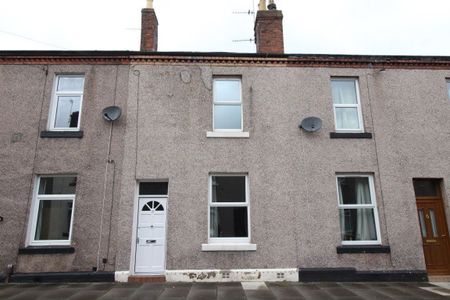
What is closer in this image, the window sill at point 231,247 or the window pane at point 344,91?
the window sill at point 231,247

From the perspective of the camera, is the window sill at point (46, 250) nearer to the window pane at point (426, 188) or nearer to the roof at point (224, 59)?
the roof at point (224, 59)

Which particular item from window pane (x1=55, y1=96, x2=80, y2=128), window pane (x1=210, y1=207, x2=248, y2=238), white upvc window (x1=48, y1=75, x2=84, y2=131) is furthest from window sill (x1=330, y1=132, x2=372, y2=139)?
window pane (x1=55, y1=96, x2=80, y2=128)

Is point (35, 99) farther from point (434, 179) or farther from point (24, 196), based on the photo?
point (434, 179)

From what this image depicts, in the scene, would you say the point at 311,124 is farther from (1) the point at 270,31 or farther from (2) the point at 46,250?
(2) the point at 46,250

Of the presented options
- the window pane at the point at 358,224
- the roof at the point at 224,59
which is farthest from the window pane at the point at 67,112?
the window pane at the point at 358,224

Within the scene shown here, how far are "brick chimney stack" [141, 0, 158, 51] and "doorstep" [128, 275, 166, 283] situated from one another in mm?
6731

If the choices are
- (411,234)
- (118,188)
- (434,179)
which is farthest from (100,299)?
(434,179)

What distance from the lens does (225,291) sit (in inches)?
276

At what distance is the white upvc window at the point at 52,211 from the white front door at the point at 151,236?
183cm

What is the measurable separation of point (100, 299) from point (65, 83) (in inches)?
244

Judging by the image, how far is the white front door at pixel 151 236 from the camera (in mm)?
8242

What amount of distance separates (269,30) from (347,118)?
3.70m

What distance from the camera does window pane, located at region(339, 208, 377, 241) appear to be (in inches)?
338

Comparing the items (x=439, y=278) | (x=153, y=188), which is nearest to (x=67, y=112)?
(x=153, y=188)
